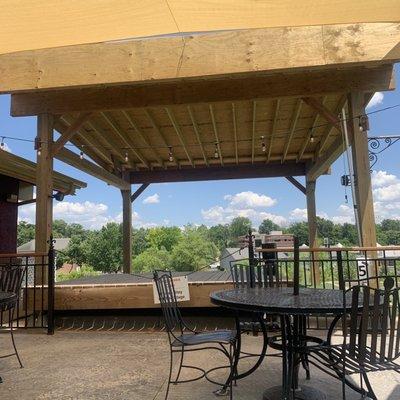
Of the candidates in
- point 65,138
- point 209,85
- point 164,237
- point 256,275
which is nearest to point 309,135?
point 209,85

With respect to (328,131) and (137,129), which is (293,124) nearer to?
(328,131)

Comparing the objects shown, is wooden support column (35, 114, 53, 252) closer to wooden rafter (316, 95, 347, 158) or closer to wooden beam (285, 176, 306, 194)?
wooden rafter (316, 95, 347, 158)

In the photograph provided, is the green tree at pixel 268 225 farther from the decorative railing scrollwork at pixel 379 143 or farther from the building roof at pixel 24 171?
the decorative railing scrollwork at pixel 379 143

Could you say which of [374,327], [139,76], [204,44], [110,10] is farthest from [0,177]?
[374,327]

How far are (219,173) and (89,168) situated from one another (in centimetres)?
397

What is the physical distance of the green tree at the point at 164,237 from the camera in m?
50.4

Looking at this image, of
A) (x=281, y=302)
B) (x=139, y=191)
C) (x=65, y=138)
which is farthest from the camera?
(x=139, y=191)

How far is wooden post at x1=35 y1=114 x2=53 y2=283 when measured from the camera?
17.5 feet

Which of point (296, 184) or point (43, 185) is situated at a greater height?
point (296, 184)

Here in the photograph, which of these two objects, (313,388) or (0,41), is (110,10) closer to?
(0,41)

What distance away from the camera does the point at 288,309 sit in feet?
6.49

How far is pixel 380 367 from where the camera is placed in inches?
73.9

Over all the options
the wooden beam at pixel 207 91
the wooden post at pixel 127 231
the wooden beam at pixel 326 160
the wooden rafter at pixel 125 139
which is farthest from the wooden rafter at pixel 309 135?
the wooden post at pixel 127 231

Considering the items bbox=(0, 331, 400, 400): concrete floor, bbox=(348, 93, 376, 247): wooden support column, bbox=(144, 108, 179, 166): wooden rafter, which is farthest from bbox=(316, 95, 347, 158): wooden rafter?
bbox=(0, 331, 400, 400): concrete floor
